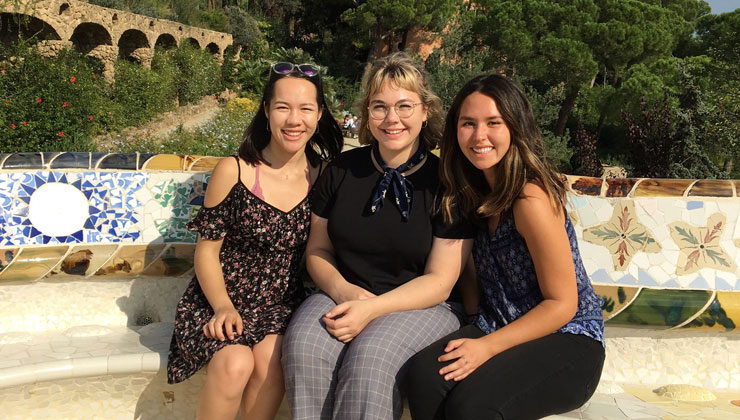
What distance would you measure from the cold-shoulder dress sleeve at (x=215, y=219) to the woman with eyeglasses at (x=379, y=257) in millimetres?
320

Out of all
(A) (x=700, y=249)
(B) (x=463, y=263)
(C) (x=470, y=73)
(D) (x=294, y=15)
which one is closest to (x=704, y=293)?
(A) (x=700, y=249)

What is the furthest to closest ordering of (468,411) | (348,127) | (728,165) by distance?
(348,127)
(728,165)
(468,411)

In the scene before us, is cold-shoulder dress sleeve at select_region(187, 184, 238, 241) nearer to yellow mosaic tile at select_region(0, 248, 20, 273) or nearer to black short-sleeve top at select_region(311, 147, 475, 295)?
black short-sleeve top at select_region(311, 147, 475, 295)

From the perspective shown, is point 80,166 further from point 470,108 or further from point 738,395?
point 738,395

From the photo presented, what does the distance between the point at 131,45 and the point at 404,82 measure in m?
18.3

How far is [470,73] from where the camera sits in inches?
600

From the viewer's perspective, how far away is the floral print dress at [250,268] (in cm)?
213

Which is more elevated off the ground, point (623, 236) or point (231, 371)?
point (623, 236)

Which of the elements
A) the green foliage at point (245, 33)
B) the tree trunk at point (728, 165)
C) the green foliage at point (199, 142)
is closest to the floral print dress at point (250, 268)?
the green foliage at point (199, 142)

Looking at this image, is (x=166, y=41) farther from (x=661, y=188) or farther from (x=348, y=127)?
(x=661, y=188)

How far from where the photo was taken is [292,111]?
2.19 meters

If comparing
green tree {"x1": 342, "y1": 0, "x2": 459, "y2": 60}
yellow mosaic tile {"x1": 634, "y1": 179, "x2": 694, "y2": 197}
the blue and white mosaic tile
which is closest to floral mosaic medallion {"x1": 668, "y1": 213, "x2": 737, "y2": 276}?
yellow mosaic tile {"x1": 634, "y1": 179, "x2": 694, "y2": 197}

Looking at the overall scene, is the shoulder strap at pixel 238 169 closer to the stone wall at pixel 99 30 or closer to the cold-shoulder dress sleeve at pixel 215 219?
the cold-shoulder dress sleeve at pixel 215 219

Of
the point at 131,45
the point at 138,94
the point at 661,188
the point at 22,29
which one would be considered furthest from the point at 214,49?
the point at 661,188
